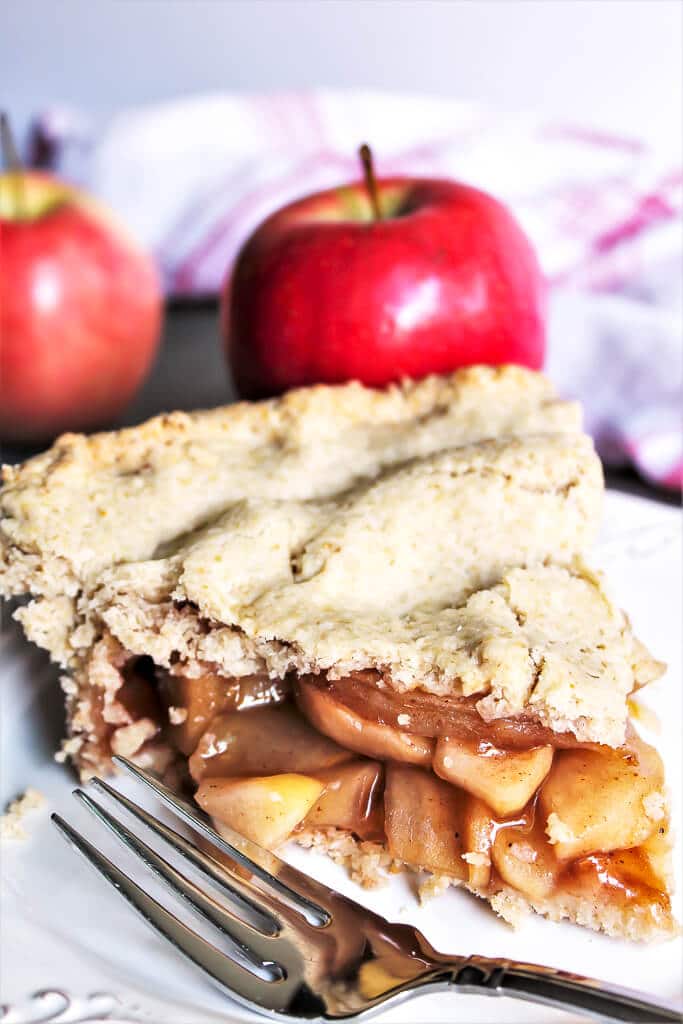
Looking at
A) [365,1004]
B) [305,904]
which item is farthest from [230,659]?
[365,1004]

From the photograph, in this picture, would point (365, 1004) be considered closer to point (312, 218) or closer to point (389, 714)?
point (389, 714)

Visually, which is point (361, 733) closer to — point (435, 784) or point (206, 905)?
point (435, 784)

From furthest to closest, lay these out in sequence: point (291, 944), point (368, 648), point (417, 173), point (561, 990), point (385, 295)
A: point (417, 173) → point (385, 295) → point (368, 648) → point (291, 944) → point (561, 990)

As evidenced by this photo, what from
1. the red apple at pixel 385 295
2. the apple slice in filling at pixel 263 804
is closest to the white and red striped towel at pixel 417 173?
the red apple at pixel 385 295

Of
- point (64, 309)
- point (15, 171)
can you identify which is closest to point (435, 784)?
point (64, 309)

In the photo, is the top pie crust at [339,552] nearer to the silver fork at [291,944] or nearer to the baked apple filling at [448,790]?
the baked apple filling at [448,790]
